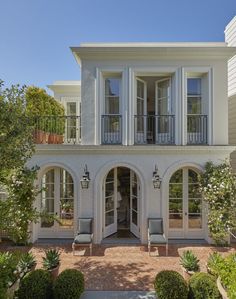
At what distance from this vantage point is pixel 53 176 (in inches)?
404

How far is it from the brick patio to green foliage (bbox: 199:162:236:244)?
38.6 inches

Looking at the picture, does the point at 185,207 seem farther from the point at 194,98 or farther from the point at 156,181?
the point at 194,98

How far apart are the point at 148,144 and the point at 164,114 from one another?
193 centimetres

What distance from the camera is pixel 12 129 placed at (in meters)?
5.44

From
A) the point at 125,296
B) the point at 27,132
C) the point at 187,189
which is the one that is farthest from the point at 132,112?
the point at 125,296

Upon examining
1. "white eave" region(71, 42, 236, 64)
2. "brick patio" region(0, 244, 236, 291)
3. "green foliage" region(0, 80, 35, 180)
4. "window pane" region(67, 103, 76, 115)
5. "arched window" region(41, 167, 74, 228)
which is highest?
"white eave" region(71, 42, 236, 64)

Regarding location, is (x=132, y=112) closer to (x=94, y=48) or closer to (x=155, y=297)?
(x=94, y=48)

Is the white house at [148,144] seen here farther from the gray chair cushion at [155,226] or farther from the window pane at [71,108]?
the window pane at [71,108]

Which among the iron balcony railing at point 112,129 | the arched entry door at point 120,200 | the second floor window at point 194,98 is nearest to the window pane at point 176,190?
the arched entry door at point 120,200

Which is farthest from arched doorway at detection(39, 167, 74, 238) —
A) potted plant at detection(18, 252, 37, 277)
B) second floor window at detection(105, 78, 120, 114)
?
potted plant at detection(18, 252, 37, 277)

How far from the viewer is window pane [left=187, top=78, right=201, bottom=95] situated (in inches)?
393

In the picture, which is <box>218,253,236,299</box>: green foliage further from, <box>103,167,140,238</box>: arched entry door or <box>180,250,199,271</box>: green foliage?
<box>103,167,140,238</box>: arched entry door

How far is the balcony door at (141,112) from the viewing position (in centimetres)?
Result: 1020

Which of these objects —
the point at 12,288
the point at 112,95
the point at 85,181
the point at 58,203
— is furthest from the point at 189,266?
the point at 112,95
